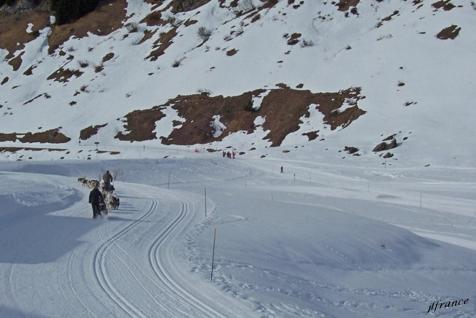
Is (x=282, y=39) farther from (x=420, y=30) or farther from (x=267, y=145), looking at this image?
(x=267, y=145)

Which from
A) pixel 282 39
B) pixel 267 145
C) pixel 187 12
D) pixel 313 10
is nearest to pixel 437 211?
pixel 267 145

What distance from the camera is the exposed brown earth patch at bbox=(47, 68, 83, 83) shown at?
210 feet

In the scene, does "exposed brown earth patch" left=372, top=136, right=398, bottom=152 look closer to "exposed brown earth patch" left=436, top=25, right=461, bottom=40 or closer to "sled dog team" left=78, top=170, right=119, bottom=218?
"exposed brown earth patch" left=436, top=25, right=461, bottom=40

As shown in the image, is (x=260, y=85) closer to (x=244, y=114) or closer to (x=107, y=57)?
(x=244, y=114)

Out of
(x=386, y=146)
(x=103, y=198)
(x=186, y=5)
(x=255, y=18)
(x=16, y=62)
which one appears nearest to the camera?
(x=103, y=198)

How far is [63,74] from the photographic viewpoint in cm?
6512

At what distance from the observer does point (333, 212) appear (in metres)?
19.0

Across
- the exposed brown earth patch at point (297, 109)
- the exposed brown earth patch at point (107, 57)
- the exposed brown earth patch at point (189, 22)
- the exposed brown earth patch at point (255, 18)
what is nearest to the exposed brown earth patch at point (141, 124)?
the exposed brown earth patch at point (297, 109)

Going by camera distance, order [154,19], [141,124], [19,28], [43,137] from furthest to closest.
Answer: [19,28]
[154,19]
[43,137]
[141,124]

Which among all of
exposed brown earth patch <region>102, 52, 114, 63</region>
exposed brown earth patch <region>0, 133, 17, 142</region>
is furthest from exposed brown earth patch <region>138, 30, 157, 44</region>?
exposed brown earth patch <region>0, 133, 17, 142</region>

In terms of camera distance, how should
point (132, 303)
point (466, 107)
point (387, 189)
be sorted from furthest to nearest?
point (466, 107) → point (387, 189) → point (132, 303)

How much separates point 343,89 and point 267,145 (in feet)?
25.4

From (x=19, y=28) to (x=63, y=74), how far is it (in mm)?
21924

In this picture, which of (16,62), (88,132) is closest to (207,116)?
(88,132)
